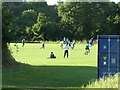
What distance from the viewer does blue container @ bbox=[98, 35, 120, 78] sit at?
10.7 m

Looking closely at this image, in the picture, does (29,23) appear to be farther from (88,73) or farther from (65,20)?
(88,73)

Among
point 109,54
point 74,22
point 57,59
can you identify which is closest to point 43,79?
point 109,54

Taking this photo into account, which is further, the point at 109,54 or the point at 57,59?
the point at 57,59

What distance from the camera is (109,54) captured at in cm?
1073

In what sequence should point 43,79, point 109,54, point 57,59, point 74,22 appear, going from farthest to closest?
point 74,22 → point 57,59 → point 43,79 → point 109,54

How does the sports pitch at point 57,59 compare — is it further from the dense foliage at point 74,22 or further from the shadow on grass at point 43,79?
the dense foliage at point 74,22

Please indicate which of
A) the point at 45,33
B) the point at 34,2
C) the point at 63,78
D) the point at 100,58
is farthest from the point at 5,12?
the point at 34,2

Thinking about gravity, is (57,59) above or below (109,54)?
below

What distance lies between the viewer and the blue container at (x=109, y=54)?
10.7 metres

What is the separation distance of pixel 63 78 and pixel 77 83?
1.45 meters

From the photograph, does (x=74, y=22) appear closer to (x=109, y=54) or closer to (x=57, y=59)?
(x=57, y=59)

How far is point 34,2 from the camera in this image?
103m

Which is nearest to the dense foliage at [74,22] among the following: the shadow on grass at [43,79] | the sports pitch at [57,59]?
the sports pitch at [57,59]

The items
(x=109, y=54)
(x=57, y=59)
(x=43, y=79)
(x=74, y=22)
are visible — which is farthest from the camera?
(x=74, y=22)
